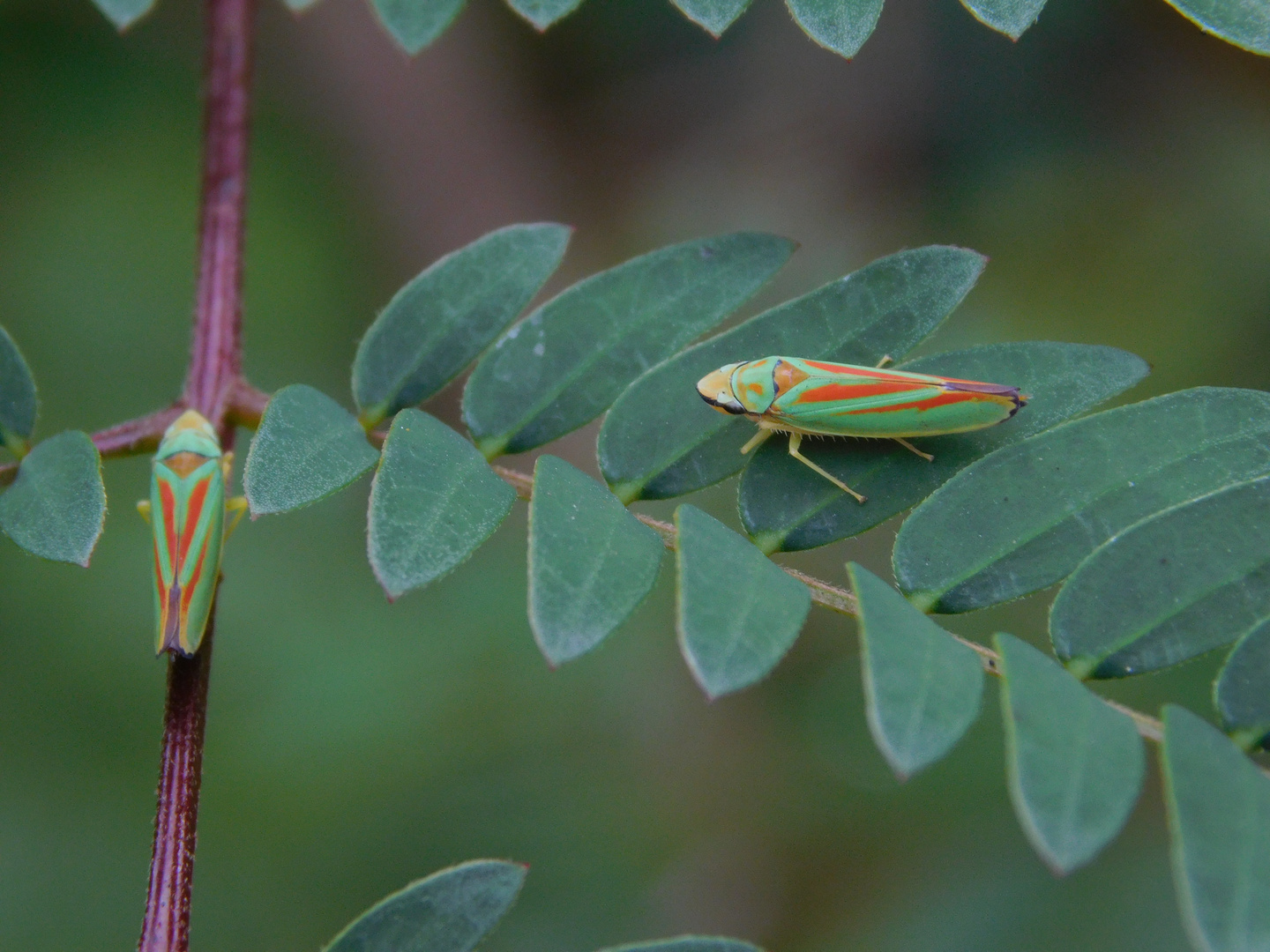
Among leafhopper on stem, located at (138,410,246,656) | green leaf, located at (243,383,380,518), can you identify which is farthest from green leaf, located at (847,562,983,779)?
leafhopper on stem, located at (138,410,246,656)

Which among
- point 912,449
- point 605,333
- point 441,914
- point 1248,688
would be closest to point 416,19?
point 605,333

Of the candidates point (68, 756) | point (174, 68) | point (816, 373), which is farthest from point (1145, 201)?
point (68, 756)

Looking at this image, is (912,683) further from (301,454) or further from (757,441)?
(301,454)

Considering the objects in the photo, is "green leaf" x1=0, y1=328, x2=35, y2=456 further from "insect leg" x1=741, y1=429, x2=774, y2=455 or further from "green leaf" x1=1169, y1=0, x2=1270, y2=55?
"green leaf" x1=1169, y1=0, x2=1270, y2=55

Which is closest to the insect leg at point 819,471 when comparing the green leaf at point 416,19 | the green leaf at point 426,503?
the green leaf at point 426,503

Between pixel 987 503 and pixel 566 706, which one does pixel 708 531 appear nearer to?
pixel 987 503

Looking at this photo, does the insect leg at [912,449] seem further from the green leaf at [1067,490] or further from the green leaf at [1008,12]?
the green leaf at [1008,12]
